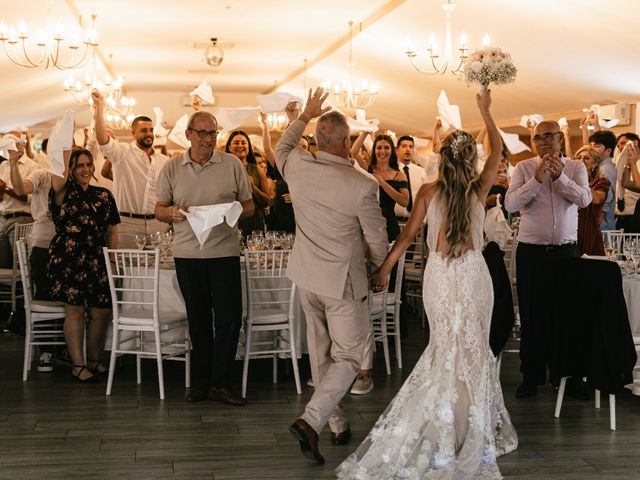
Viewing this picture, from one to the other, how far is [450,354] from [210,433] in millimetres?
1388

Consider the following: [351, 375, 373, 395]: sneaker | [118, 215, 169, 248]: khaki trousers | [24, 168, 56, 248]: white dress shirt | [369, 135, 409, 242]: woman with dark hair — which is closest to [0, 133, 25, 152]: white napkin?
[24, 168, 56, 248]: white dress shirt

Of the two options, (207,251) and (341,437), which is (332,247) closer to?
(341,437)

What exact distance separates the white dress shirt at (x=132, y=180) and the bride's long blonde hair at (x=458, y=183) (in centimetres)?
379

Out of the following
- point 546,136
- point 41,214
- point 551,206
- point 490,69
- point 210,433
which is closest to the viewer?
point 210,433

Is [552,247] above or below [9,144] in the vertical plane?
below

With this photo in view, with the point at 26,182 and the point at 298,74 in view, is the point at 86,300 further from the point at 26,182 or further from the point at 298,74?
the point at 298,74

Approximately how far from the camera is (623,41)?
10.3 metres

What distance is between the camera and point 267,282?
5910mm

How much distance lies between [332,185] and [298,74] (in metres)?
14.4

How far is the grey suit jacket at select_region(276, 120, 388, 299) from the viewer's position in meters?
4.14

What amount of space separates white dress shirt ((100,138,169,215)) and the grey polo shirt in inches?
81.9

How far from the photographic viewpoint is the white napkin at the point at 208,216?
506 centimetres

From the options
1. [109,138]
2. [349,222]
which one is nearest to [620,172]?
[109,138]

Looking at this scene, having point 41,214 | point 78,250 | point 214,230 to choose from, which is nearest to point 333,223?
point 214,230
